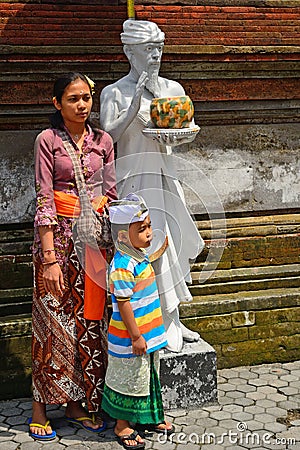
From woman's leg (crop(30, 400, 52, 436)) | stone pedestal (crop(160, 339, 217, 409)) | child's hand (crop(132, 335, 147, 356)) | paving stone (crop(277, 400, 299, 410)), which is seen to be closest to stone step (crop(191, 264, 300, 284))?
stone pedestal (crop(160, 339, 217, 409))

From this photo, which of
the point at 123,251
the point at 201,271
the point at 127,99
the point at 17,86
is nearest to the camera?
the point at 123,251

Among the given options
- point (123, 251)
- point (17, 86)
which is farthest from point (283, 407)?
point (17, 86)

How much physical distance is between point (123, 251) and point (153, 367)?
727mm

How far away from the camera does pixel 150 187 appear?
210 inches

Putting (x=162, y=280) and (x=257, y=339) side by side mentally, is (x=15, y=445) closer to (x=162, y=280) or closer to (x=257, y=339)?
(x=162, y=280)

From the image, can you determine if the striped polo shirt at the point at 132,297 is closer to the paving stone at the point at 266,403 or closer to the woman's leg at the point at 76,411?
the woman's leg at the point at 76,411

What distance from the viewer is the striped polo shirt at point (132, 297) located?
473 centimetres

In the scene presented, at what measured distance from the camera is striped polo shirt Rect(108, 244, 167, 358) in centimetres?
473

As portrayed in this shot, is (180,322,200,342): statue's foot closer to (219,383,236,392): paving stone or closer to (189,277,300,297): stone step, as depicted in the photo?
(219,383,236,392): paving stone

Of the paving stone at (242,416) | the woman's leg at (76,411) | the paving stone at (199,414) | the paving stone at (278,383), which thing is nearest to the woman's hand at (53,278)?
the woman's leg at (76,411)

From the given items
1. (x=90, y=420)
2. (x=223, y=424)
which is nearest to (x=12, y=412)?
(x=90, y=420)

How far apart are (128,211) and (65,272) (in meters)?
0.57

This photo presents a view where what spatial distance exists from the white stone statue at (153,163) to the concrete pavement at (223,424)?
19.7 inches

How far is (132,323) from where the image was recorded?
15.4 feet
